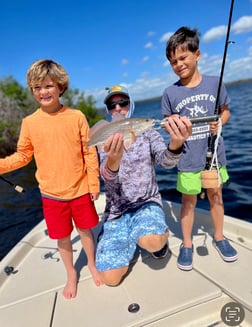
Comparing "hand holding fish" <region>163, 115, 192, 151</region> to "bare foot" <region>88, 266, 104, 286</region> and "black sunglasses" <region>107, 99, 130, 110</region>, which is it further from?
"bare foot" <region>88, 266, 104, 286</region>

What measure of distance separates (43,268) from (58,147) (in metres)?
1.69

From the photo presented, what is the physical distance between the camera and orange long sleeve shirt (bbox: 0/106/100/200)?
295cm

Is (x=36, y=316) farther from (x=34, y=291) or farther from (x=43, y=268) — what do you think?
(x=43, y=268)

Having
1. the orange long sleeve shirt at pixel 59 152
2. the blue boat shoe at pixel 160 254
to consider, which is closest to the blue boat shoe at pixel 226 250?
the blue boat shoe at pixel 160 254

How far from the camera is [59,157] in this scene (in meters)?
2.95

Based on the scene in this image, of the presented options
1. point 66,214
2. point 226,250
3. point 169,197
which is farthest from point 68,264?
point 169,197

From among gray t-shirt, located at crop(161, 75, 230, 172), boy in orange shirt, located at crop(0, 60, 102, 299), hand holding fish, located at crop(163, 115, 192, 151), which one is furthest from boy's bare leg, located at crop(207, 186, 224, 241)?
boy in orange shirt, located at crop(0, 60, 102, 299)

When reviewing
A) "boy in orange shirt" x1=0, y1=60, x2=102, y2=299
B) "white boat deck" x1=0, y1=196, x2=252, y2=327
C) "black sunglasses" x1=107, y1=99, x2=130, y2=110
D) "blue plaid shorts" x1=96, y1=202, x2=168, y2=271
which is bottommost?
"white boat deck" x1=0, y1=196, x2=252, y2=327

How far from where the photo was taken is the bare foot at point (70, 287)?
2967 mm

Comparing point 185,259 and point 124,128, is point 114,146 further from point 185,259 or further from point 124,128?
point 185,259

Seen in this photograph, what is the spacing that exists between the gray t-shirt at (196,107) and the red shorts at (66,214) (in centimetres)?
118

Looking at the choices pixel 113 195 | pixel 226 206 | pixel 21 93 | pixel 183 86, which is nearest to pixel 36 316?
pixel 113 195

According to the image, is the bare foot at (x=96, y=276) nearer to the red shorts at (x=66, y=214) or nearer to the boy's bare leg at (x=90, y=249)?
the boy's bare leg at (x=90, y=249)

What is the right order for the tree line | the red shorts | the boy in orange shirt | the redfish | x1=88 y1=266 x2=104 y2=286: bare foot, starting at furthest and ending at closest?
the tree line
x1=88 y1=266 x2=104 y2=286: bare foot
the red shorts
the boy in orange shirt
the redfish
